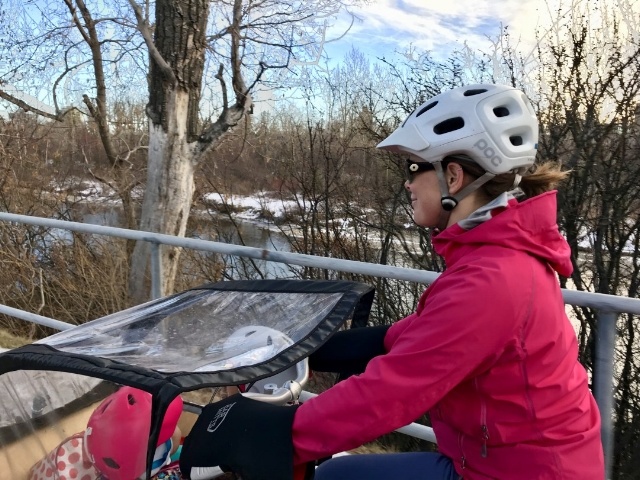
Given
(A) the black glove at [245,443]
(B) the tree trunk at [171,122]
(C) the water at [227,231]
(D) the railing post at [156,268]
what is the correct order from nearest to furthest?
1. (A) the black glove at [245,443]
2. (D) the railing post at [156,268]
3. (B) the tree trunk at [171,122]
4. (C) the water at [227,231]

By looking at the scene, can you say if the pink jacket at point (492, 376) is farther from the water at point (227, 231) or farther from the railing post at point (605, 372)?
the water at point (227, 231)

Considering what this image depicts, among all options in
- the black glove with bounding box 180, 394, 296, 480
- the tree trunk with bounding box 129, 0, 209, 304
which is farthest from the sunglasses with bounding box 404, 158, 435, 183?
the tree trunk with bounding box 129, 0, 209, 304

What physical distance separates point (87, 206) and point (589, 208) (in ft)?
37.8

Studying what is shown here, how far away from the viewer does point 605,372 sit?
2.02m

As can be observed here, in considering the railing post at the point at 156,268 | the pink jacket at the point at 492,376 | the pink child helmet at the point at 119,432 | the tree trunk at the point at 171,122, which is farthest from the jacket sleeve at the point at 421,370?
the tree trunk at the point at 171,122

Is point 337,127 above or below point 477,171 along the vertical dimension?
above

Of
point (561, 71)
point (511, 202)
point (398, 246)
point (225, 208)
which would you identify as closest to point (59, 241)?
point (225, 208)

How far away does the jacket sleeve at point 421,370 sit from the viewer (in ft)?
4.03

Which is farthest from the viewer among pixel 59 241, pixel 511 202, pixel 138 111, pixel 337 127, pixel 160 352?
pixel 138 111

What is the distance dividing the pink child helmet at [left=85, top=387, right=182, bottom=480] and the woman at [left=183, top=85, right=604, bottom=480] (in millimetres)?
515

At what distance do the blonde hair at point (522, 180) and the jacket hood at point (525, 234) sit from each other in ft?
0.37

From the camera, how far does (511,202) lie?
151 cm

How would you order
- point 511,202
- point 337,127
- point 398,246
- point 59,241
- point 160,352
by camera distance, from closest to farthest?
point 511,202 < point 160,352 < point 59,241 < point 398,246 < point 337,127

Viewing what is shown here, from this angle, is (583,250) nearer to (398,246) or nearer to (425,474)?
(398,246)
